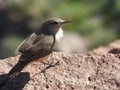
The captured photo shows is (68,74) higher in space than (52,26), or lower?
lower

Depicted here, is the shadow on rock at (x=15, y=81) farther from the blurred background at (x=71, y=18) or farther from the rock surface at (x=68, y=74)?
the blurred background at (x=71, y=18)

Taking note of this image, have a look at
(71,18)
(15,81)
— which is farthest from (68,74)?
(71,18)

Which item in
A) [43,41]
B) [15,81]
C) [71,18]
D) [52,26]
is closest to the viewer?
[15,81]

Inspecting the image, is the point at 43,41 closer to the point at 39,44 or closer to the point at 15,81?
the point at 39,44

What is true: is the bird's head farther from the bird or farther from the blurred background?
the blurred background

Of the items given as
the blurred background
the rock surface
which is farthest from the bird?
the blurred background

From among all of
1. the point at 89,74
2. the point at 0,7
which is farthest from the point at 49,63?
the point at 0,7

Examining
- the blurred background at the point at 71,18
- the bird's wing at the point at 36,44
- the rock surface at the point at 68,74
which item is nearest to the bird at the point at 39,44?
the bird's wing at the point at 36,44
